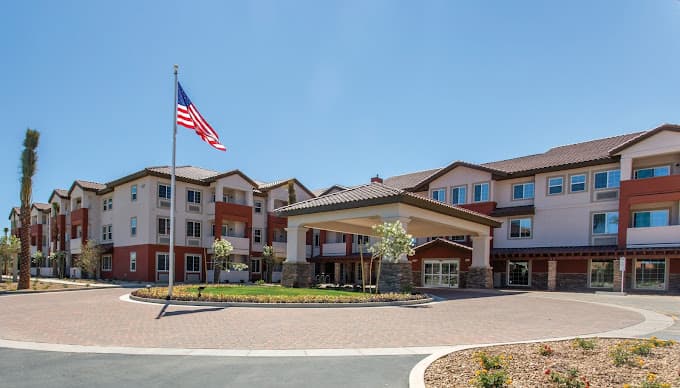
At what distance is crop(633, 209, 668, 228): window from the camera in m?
27.4

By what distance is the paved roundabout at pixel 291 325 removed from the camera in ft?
31.8

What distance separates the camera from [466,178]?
35375 mm

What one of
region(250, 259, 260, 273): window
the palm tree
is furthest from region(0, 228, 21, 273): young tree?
region(250, 259, 260, 273): window

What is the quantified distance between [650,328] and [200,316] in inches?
520

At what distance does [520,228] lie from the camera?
108 ft

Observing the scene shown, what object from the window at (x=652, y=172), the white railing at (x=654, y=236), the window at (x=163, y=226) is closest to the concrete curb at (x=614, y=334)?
the white railing at (x=654, y=236)

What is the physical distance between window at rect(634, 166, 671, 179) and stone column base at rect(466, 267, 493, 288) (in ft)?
38.2

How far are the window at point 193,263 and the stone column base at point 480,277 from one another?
22.6m

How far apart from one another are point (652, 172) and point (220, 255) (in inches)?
1191

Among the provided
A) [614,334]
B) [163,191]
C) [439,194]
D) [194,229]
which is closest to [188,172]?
[163,191]

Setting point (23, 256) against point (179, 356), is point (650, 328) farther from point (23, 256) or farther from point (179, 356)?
point (23, 256)

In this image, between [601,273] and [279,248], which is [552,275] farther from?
[279,248]

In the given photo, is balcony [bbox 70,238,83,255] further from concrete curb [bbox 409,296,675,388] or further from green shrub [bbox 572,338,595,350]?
green shrub [bbox 572,338,595,350]

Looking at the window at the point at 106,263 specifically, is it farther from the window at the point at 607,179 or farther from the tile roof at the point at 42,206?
the window at the point at 607,179
